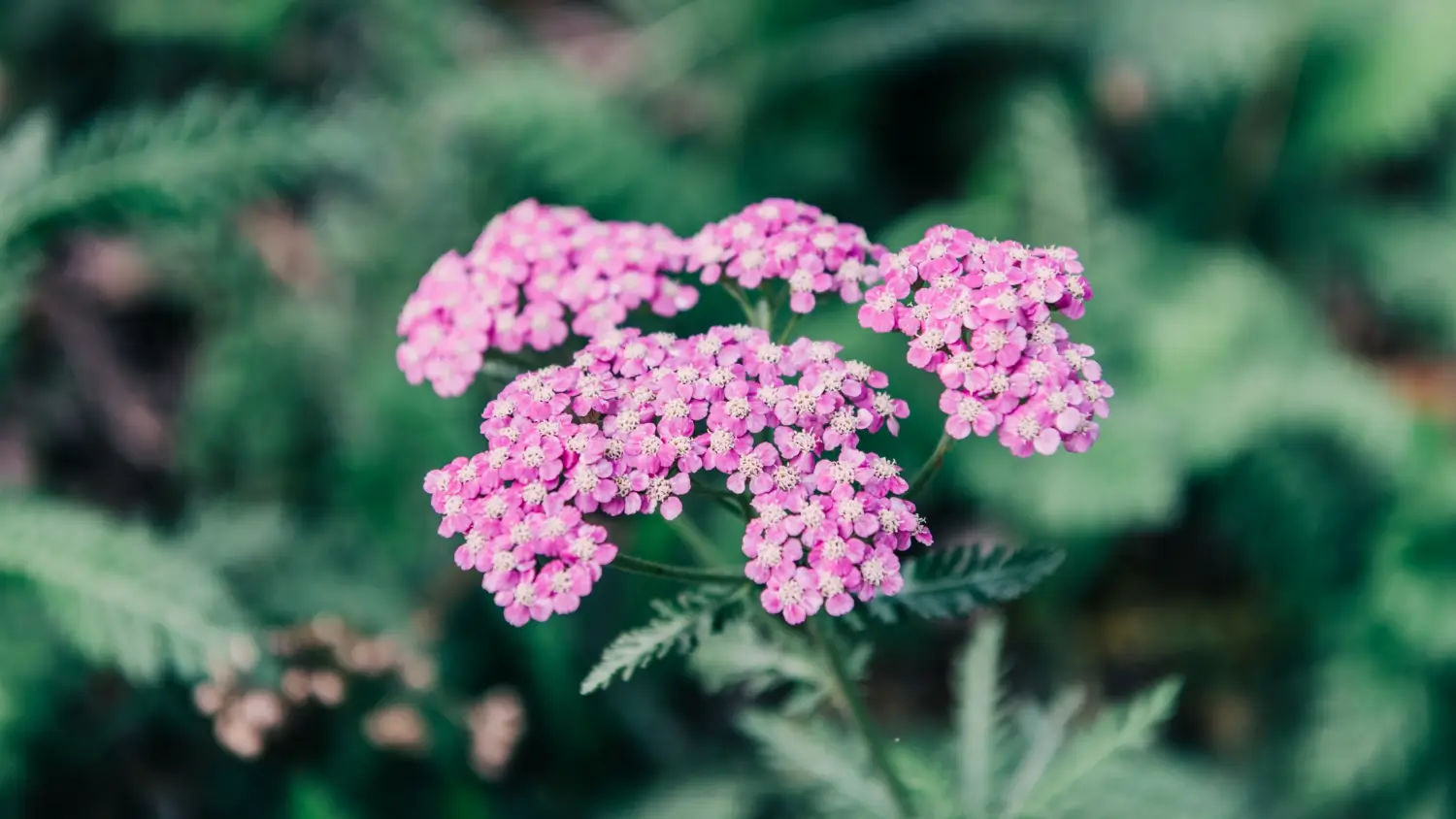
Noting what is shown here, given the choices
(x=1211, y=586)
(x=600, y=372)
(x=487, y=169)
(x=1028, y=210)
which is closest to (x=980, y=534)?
(x=1211, y=586)

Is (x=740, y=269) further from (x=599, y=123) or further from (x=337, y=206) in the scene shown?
(x=337, y=206)

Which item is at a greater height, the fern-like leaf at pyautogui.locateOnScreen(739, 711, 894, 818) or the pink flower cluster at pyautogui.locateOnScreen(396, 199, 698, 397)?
the pink flower cluster at pyautogui.locateOnScreen(396, 199, 698, 397)

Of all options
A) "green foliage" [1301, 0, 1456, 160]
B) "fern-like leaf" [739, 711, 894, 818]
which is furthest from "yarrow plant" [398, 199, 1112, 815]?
"green foliage" [1301, 0, 1456, 160]

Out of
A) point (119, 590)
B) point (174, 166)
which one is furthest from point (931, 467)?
point (174, 166)

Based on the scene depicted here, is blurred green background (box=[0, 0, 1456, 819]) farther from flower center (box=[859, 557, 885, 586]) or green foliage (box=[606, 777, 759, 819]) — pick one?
flower center (box=[859, 557, 885, 586])

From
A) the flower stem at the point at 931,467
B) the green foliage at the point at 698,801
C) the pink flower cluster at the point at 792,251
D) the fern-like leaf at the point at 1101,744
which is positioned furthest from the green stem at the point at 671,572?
the green foliage at the point at 698,801

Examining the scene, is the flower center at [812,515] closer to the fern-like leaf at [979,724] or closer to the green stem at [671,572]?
the green stem at [671,572]

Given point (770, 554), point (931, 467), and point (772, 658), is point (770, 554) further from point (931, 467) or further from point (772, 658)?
point (772, 658)
